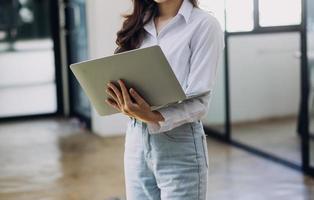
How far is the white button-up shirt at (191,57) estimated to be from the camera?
1348mm

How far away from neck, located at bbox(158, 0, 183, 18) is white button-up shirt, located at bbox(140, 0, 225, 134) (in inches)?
1.3

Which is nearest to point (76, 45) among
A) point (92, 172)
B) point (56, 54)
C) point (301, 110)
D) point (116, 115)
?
point (56, 54)

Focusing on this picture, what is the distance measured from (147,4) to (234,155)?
10.8 feet

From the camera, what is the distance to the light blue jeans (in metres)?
1.40

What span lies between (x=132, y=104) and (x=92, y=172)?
Result: 302 centimetres

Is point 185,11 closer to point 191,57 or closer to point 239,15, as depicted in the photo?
point 191,57

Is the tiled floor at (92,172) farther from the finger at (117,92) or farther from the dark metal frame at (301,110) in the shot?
the finger at (117,92)

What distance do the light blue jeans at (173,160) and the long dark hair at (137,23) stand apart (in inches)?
8.6

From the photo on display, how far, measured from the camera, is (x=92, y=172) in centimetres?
425

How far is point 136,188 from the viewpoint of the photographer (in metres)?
1.48

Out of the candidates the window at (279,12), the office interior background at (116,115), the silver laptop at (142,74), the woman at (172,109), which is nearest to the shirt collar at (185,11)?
the woman at (172,109)

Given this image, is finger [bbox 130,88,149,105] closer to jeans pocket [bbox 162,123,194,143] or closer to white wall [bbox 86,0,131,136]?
jeans pocket [bbox 162,123,194,143]

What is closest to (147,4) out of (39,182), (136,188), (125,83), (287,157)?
(125,83)

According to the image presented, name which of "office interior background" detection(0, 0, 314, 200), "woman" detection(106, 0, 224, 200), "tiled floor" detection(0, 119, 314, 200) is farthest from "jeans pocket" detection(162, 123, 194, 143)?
"tiled floor" detection(0, 119, 314, 200)
